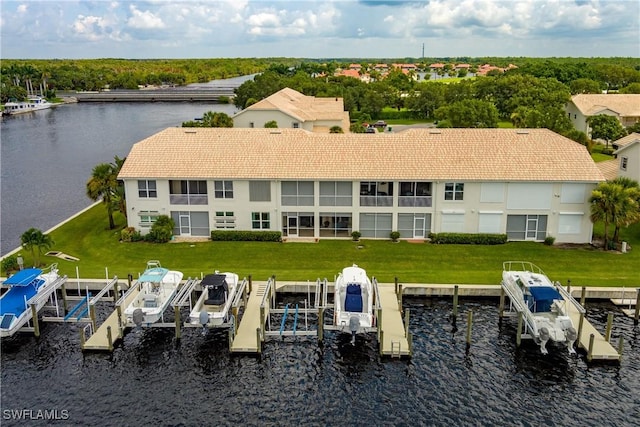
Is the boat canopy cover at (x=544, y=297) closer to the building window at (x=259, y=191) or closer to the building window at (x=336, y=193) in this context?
the building window at (x=336, y=193)

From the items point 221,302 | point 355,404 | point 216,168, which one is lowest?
point 355,404

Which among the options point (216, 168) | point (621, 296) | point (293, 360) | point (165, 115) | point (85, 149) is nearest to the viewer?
point (293, 360)

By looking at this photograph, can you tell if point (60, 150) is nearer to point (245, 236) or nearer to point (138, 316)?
point (245, 236)

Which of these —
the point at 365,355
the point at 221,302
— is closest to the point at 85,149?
the point at 221,302

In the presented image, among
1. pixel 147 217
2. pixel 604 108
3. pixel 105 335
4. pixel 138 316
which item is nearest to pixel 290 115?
pixel 147 217

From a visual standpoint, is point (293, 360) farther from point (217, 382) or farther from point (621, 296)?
point (621, 296)

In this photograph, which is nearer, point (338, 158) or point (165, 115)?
point (338, 158)
